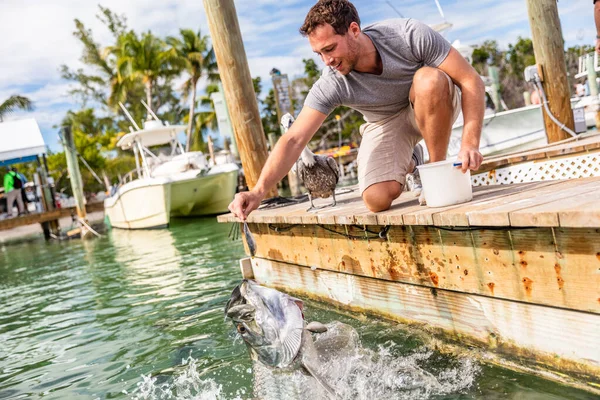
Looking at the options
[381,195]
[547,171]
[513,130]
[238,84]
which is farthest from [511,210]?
[513,130]

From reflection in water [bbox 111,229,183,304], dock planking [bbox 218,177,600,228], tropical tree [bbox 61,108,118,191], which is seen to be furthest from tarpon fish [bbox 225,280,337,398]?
tropical tree [bbox 61,108,118,191]

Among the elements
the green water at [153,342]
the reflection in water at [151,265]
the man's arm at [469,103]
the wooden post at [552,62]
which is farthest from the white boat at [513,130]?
the man's arm at [469,103]

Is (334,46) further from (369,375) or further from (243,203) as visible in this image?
(369,375)

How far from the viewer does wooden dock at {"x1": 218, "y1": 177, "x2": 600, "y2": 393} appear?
239 cm

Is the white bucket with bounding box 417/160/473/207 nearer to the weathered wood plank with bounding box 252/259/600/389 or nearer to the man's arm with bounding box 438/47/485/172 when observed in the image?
the man's arm with bounding box 438/47/485/172

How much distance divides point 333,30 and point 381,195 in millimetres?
1162

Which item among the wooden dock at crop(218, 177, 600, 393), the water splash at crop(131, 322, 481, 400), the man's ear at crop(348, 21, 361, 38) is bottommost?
the water splash at crop(131, 322, 481, 400)

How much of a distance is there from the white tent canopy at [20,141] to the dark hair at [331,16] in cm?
1731

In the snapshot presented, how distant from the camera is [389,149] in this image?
12.4ft

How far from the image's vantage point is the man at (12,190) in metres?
18.9

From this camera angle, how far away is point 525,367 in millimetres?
2789

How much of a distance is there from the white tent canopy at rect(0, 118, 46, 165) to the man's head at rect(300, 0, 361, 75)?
17304 mm

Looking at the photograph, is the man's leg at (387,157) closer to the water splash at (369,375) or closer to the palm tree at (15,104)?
the water splash at (369,375)

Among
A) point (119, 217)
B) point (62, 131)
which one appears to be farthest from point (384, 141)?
point (62, 131)
